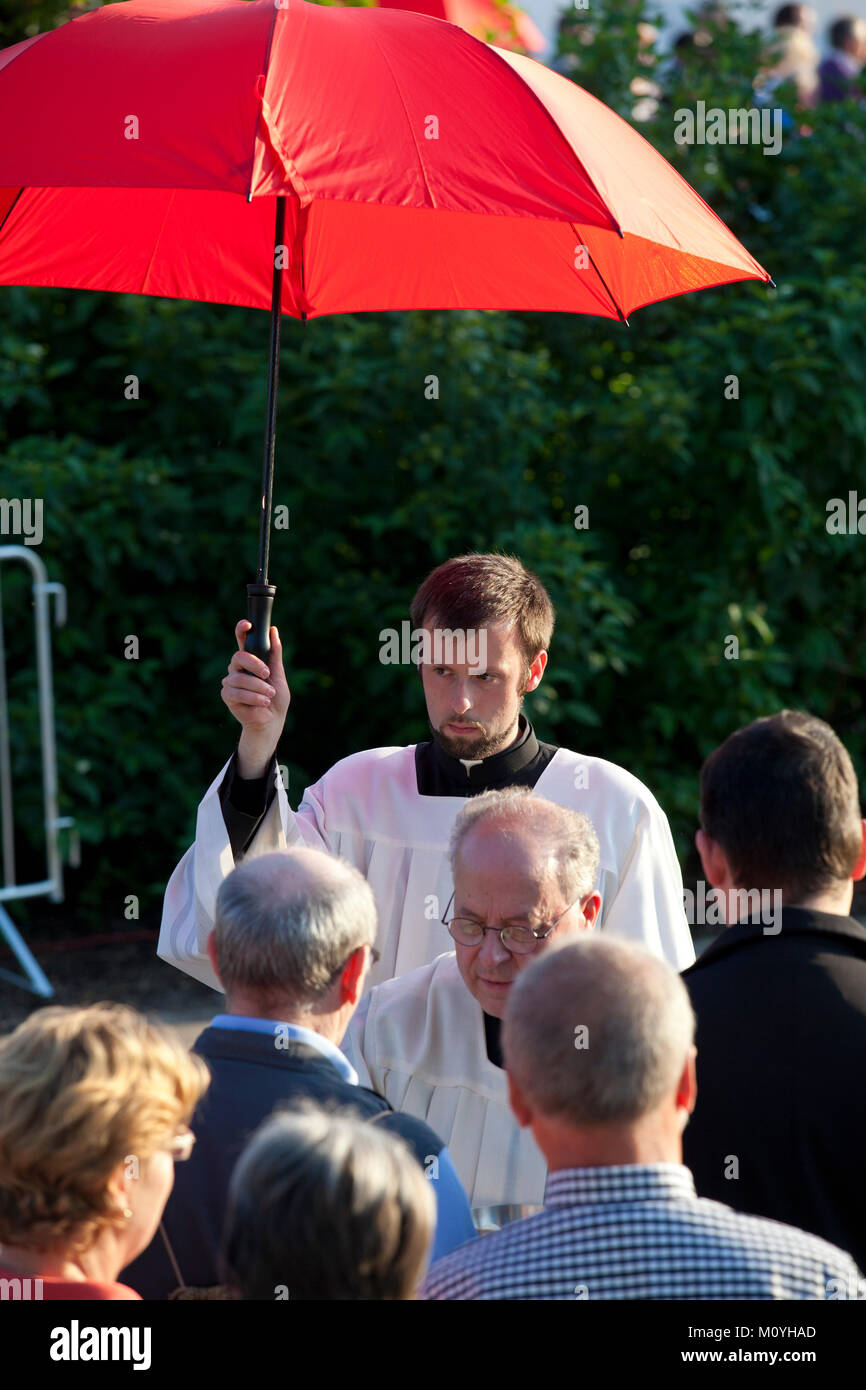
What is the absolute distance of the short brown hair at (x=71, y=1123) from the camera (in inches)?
81.3

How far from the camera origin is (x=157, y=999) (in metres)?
6.48

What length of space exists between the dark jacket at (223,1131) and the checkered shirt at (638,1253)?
1.28 feet

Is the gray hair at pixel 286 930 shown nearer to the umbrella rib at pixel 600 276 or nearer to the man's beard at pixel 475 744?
the man's beard at pixel 475 744

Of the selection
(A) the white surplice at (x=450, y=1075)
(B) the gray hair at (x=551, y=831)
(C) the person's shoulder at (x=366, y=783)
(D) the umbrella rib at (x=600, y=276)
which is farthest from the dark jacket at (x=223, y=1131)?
(D) the umbrella rib at (x=600, y=276)

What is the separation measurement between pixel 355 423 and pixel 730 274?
11.3 ft

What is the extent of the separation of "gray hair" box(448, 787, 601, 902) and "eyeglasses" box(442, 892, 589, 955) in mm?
59

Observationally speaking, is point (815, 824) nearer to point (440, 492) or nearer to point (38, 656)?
point (440, 492)

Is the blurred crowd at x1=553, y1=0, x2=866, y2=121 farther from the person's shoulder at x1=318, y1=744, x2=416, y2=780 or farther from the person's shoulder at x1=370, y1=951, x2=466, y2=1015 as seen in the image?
the person's shoulder at x1=370, y1=951, x2=466, y2=1015

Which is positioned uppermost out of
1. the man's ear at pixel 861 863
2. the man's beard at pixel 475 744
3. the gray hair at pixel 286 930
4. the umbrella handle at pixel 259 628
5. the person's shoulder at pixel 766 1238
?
the umbrella handle at pixel 259 628

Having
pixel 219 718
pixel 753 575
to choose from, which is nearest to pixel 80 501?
pixel 219 718

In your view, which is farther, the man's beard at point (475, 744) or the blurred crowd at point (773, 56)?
the blurred crowd at point (773, 56)

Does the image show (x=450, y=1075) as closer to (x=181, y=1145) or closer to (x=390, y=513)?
(x=181, y=1145)

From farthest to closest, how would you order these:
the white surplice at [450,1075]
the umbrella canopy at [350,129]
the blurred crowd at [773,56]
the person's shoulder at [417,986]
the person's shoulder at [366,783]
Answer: the blurred crowd at [773,56]
the person's shoulder at [366,783]
the person's shoulder at [417,986]
the white surplice at [450,1075]
the umbrella canopy at [350,129]

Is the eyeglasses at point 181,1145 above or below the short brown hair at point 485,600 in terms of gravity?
below
